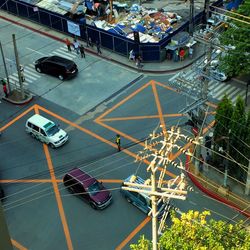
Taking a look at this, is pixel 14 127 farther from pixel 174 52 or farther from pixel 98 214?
pixel 174 52

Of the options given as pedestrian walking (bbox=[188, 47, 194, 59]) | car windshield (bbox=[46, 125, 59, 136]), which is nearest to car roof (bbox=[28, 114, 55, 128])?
car windshield (bbox=[46, 125, 59, 136])

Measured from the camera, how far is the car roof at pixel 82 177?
1319 inches

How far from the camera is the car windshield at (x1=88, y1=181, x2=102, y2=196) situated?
33.3 metres

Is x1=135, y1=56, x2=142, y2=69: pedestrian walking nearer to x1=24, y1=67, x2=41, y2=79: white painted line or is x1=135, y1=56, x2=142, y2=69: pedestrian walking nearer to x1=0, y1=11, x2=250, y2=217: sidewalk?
x1=0, y1=11, x2=250, y2=217: sidewalk

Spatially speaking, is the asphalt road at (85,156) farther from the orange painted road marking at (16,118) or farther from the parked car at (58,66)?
the parked car at (58,66)

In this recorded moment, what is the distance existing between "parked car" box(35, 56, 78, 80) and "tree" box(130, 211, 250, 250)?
91.2ft

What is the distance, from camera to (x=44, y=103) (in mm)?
43969

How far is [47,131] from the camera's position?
38.5 metres

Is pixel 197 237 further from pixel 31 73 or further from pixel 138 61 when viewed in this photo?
pixel 31 73

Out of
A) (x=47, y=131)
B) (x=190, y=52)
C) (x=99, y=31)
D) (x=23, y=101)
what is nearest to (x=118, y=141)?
(x=47, y=131)

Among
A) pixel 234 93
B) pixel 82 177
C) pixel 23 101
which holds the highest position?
pixel 82 177

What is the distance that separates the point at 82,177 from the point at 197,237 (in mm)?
14969

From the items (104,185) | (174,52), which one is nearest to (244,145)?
(104,185)

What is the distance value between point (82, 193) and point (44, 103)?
1294cm
